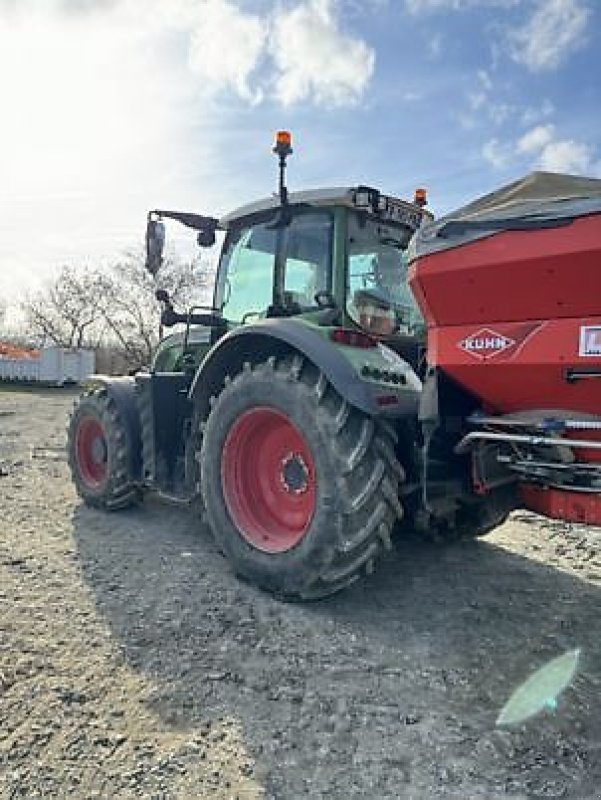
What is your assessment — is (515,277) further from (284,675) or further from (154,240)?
(154,240)

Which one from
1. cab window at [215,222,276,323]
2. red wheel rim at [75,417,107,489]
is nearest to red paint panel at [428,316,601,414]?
cab window at [215,222,276,323]

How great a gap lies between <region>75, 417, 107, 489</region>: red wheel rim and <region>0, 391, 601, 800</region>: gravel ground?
106 centimetres

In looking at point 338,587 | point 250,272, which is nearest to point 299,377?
point 338,587

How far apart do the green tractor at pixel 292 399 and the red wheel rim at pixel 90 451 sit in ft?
0.71

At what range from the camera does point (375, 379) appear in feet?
10.6

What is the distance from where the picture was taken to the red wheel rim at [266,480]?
3639 mm

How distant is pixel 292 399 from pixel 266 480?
730 mm

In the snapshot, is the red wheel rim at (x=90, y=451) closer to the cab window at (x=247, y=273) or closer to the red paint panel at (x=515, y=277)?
the cab window at (x=247, y=273)

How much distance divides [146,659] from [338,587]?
0.95 m

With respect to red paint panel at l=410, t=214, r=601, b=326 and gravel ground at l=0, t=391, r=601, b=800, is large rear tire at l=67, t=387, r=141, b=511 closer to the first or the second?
gravel ground at l=0, t=391, r=601, b=800

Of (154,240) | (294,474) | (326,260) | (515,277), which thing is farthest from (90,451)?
(515,277)

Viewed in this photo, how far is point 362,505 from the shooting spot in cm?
311

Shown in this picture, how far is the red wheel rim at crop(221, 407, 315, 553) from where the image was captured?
11.9 ft

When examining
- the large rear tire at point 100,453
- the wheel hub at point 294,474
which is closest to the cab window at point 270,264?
the wheel hub at point 294,474
